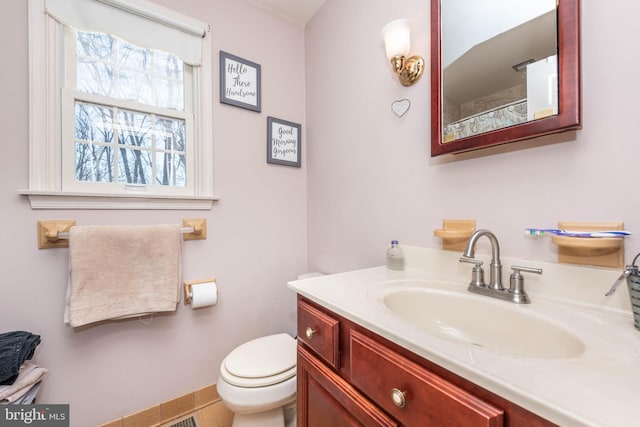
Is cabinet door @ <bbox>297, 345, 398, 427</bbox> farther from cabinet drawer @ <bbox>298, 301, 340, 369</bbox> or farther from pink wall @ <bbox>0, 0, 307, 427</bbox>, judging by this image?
pink wall @ <bbox>0, 0, 307, 427</bbox>

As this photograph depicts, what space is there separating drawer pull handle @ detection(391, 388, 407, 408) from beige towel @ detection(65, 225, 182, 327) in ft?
3.83

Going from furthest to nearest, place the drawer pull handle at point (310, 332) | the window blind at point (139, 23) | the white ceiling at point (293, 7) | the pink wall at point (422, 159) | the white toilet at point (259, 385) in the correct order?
1. the white ceiling at point (293, 7)
2. the window blind at point (139, 23)
3. the white toilet at point (259, 385)
4. the drawer pull handle at point (310, 332)
5. the pink wall at point (422, 159)

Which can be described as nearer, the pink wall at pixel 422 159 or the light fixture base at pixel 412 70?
the pink wall at pixel 422 159

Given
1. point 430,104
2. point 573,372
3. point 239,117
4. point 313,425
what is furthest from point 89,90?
point 573,372

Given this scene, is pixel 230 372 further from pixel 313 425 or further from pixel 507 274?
pixel 507 274

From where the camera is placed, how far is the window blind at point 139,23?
1183mm

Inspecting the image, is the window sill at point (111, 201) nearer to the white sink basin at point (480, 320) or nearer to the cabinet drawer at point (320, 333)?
the cabinet drawer at point (320, 333)

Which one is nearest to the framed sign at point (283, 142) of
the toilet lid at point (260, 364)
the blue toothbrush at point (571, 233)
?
the toilet lid at point (260, 364)

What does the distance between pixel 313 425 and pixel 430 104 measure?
1282 mm

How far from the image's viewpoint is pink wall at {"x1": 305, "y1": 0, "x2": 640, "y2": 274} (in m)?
0.67

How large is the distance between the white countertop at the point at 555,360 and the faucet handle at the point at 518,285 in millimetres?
27

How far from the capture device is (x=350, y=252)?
1.50 metres

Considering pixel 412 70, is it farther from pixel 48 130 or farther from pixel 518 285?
pixel 48 130

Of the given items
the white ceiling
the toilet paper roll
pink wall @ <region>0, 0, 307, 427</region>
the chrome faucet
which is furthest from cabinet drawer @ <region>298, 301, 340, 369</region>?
the white ceiling
